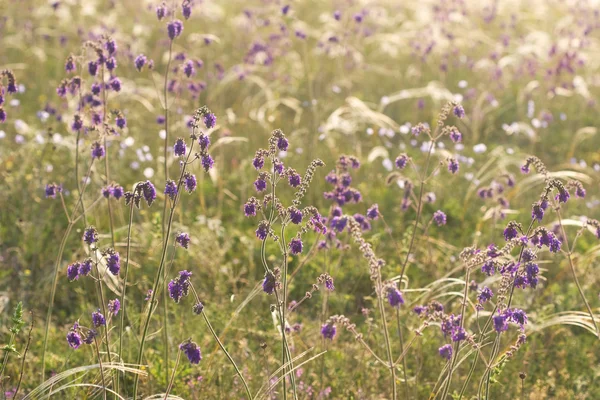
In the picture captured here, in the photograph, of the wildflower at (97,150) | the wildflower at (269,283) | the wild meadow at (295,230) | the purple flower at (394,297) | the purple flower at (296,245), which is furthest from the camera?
the wildflower at (97,150)

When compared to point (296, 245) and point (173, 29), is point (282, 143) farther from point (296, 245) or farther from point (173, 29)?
point (173, 29)

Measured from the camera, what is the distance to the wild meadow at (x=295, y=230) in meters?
2.94

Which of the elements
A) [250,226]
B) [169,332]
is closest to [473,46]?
[250,226]

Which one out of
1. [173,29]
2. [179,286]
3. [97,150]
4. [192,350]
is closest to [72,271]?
[179,286]

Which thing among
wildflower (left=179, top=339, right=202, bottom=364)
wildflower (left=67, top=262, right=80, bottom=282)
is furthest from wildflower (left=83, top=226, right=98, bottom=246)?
wildflower (left=179, top=339, right=202, bottom=364)

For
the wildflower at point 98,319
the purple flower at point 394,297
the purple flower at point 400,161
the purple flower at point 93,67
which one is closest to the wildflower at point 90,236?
the wildflower at point 98,319

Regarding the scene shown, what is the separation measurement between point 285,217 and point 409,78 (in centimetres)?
625

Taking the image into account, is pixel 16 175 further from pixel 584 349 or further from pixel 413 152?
pixel 584 349

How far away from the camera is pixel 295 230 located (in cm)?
566

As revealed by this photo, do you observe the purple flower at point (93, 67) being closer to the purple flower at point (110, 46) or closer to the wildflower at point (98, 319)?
the purple flower at point (110, 46)

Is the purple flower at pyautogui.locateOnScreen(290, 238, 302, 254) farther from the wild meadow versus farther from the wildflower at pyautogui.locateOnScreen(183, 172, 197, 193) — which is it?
the wildflower at pyautogui.locateOnScreen(183, 172, 197, 193)

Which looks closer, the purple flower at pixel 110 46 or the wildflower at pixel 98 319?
the wildflower at pixel 98 319

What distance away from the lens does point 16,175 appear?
18.9 ft

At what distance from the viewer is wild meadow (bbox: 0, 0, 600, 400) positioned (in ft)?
9.65
